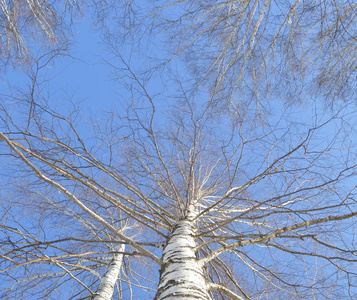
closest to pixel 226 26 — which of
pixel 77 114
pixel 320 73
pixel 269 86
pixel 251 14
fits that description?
pixel 251 14

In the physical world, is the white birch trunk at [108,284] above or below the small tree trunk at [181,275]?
above

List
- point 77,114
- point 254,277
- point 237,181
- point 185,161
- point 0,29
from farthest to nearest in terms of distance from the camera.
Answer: point 237,181
point 185,161
point 254,277
point 77,114
point 0,29

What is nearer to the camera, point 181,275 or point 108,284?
point 181,275

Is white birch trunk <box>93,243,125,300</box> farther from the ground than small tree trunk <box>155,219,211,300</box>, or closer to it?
farther from the ground

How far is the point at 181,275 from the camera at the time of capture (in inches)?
60.9

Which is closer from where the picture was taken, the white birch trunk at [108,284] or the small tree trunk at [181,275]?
the small tree trunk at [181,275]

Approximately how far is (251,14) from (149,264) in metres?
5.07

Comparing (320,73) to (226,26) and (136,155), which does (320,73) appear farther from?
(136,155)

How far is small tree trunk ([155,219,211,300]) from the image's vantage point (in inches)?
55.6

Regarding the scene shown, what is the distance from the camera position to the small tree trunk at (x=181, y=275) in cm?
141

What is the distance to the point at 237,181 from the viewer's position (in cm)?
531

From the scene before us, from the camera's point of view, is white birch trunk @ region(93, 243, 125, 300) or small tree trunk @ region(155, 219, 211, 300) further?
white birch trunk @ region(93, 243, 125, 300)

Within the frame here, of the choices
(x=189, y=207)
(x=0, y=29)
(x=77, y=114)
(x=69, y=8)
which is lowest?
(x=189, y=207)

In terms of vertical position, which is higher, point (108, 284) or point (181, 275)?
point (108, 284)
